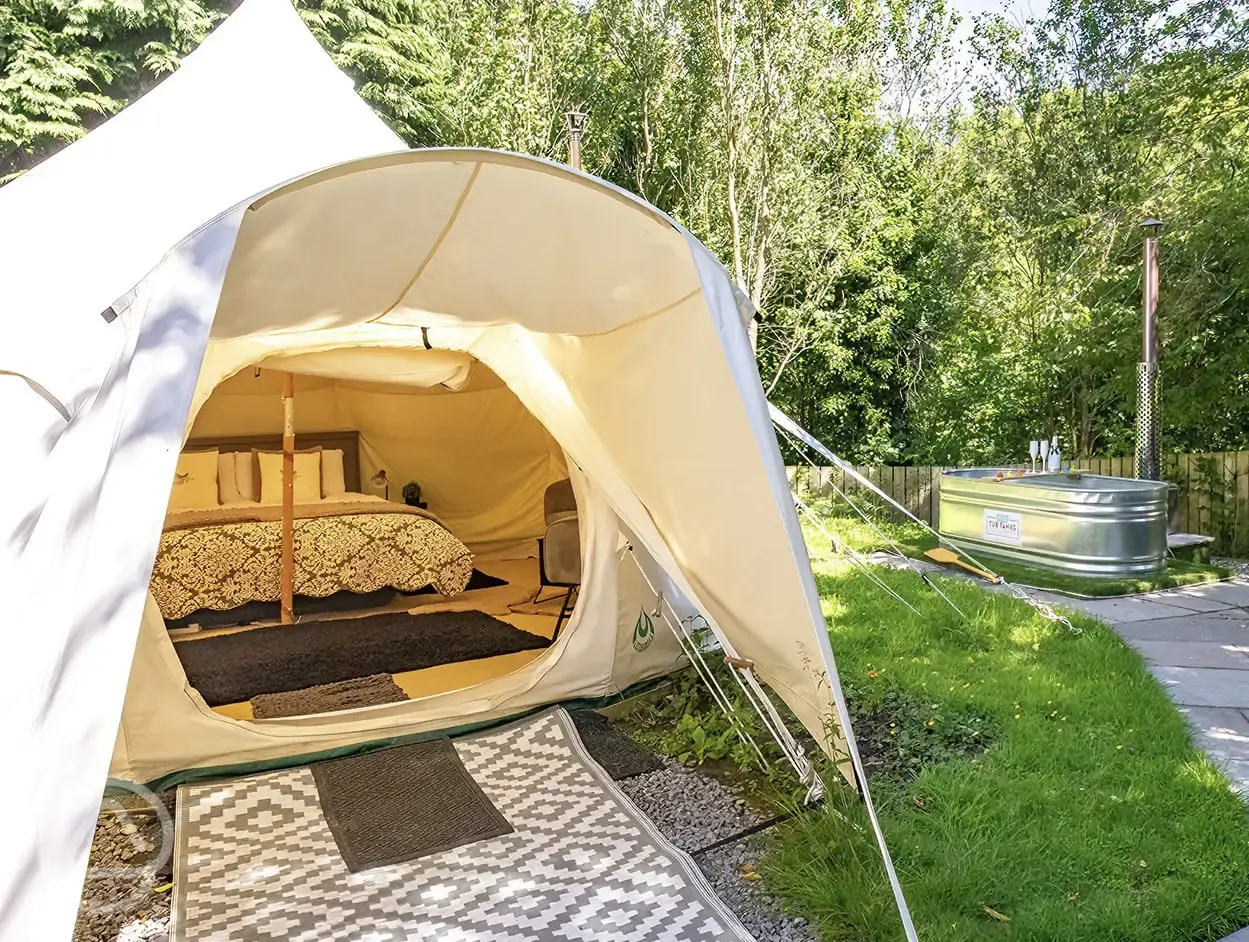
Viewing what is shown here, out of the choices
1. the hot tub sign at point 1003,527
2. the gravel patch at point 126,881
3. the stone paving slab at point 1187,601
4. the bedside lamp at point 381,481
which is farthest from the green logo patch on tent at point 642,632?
the bedside lamp at point 381,481

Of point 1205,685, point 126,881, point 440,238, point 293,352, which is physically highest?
point 440,238

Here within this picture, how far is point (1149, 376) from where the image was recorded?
659cm

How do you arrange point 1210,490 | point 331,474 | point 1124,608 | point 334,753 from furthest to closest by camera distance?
1. point 1210,490
2. point 331,474
3. point 1124,608
4. point 334,753

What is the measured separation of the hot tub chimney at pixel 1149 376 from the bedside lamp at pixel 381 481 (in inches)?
224

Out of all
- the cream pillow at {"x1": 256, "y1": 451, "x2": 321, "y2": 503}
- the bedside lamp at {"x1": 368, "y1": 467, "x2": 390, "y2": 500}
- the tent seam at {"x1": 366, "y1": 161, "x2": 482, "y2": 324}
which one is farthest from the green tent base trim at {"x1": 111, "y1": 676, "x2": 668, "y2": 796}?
the bedside lamp at {"x1": 368, "y1": 467, "x2": 390, "y2": 500}

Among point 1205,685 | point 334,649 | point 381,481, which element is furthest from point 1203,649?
point 381,481

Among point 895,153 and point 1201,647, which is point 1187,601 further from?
point 895,153

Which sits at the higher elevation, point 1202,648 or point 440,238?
point 440,238

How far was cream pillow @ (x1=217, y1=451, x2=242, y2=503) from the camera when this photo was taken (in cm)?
665

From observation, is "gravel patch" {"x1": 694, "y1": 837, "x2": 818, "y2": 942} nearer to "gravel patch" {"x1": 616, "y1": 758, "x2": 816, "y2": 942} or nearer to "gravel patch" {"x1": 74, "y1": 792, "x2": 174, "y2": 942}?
"gravel patch" {"x1": 616, "y1": 758, "x2": 816, "y2": 942}

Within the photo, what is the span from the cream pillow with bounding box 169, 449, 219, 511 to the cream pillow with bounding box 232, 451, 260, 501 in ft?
0.67

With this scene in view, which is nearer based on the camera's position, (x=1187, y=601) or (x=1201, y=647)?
(x=1201, y=647)

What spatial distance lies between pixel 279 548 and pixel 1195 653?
503cm

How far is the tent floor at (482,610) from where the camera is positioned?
175 inches
